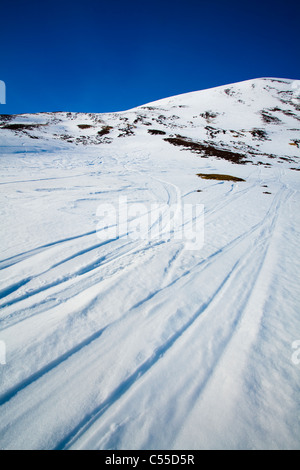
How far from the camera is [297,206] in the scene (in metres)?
8.03

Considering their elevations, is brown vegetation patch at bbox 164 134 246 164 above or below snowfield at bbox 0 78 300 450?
above

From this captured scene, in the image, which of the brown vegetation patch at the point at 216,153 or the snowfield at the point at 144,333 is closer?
the snowfield at the point at 144,333

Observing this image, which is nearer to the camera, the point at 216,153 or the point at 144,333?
Result: the point at 144,333

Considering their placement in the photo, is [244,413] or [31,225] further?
[31,225]

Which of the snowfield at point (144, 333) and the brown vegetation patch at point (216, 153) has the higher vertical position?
the brown vegetation patch at point (216, 153)

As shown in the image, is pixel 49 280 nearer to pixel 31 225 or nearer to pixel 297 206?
pixel 31 225

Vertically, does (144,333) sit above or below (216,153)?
below

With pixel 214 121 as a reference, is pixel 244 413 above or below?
below

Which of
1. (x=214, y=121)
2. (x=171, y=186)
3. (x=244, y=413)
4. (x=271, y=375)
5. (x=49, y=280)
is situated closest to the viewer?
(x=244, y=413)

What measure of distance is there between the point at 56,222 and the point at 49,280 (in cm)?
229

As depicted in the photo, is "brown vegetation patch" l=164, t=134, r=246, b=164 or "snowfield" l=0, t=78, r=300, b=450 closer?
"snowfield" l=0, t=78, r=300, b=450

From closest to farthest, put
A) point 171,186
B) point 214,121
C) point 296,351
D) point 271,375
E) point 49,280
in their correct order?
point 271,375 → point 296,351 → point 49,280 → point 171,186 → point 214,121
